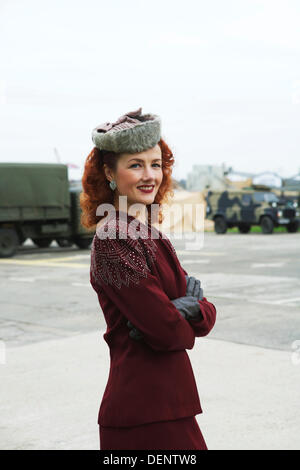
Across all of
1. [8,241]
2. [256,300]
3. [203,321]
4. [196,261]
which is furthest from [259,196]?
[203,321]

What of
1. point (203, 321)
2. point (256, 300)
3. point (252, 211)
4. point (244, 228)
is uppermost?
point (203, 321)

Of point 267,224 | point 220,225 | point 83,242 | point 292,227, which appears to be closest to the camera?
point 83,242

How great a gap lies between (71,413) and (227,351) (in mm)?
2254

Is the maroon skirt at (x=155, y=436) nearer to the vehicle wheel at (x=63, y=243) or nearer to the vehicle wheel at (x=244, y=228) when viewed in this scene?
the vehicle wheel at (x=63, y=243)

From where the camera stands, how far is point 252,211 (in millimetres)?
28891

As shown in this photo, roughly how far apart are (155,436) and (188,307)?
1.35ft

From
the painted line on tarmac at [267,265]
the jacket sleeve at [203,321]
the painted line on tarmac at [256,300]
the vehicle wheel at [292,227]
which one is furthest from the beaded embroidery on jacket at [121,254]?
the vehicle wheel at [292,227]

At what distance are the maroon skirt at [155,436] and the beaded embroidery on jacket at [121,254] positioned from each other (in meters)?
0.46

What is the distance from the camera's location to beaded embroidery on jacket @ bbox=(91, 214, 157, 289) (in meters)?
2.12

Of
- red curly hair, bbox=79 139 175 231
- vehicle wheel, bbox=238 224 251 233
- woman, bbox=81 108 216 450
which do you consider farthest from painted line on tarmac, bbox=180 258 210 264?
woman, bbox=81 108 216 450

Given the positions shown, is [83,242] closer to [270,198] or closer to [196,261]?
[196,261]

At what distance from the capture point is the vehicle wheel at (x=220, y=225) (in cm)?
3014
